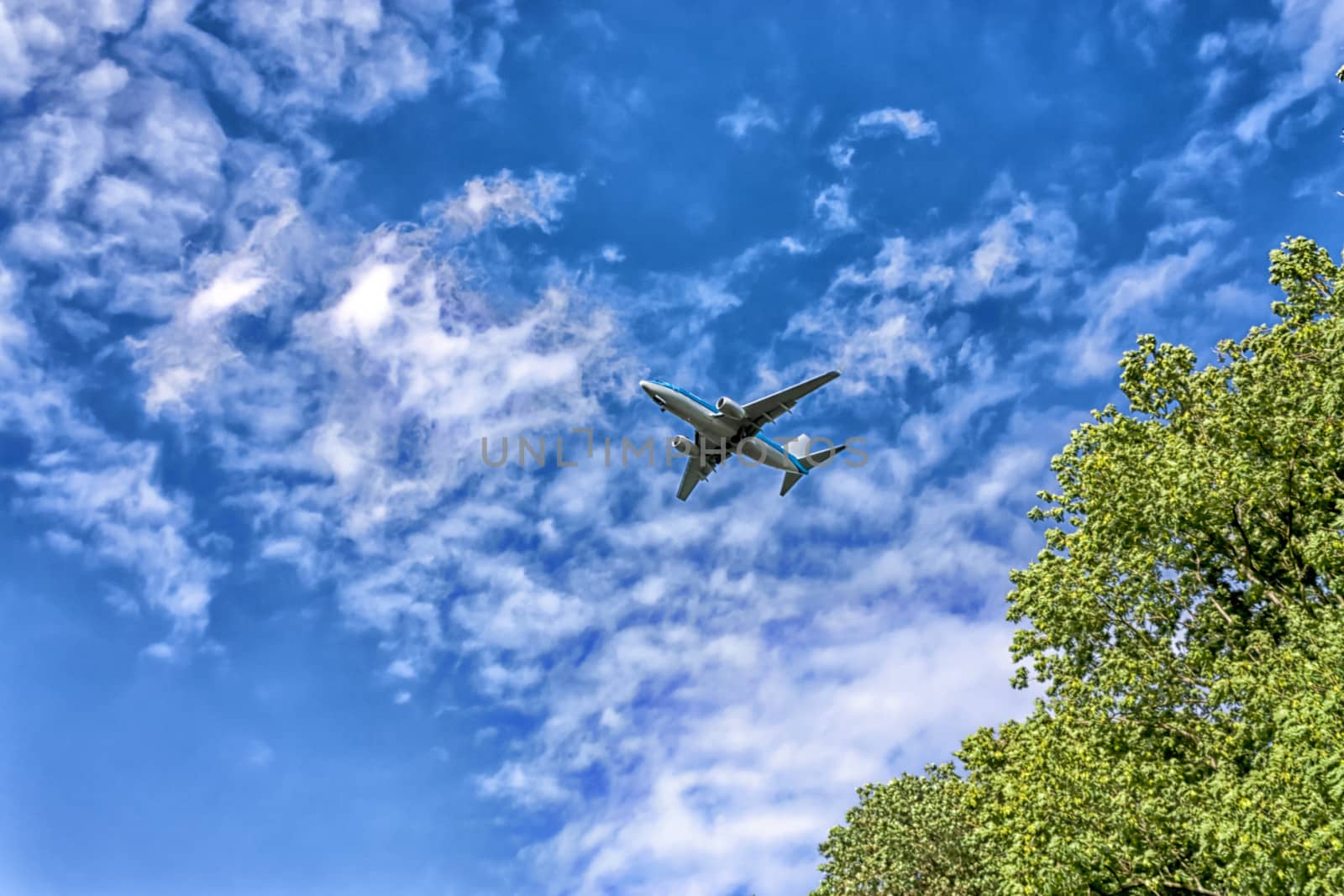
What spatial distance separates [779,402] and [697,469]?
833cm

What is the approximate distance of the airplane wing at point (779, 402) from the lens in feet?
136

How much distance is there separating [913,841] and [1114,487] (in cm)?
1833

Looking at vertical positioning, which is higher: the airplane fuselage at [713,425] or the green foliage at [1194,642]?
the airplane fuselage at [713,425]

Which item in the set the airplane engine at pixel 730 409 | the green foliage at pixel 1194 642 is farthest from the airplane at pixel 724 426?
the green foliage at pixel 1194 642

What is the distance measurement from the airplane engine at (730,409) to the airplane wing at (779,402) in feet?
1.00

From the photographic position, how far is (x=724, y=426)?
144ft

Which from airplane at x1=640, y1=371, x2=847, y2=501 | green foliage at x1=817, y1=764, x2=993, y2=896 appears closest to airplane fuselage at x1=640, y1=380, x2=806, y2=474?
airplane at x1=640, y1=371, x2=847, y2=501

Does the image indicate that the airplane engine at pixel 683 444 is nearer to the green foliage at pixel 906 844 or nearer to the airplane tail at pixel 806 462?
Answer: the airplane tail at pixel 806 462

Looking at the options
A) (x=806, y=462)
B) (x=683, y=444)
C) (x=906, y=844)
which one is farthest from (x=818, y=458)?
(x=906, y=844)

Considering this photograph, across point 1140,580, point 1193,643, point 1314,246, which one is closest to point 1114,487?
point 1140,580

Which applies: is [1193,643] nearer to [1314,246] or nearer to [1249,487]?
[1249,487]

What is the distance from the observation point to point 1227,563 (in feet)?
84.4

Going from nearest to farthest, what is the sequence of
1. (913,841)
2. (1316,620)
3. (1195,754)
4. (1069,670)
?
(1316,620) < (1195,754) < (1069,670) < (913,841)

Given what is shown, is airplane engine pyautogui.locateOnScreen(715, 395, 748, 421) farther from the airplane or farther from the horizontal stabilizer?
the horizontal stabilizer
